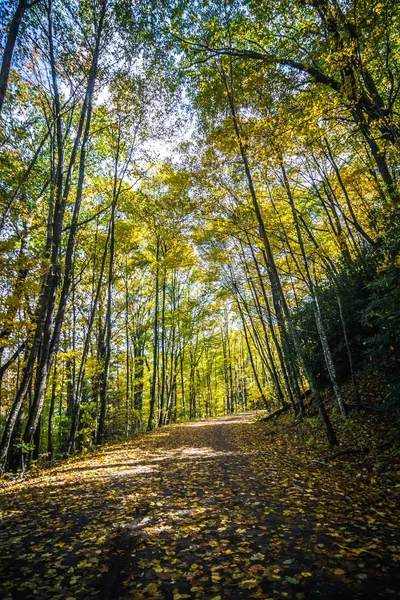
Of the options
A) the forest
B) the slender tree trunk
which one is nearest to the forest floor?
the forest

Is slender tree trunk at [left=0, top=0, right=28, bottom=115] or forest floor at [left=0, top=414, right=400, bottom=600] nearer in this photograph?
forest floor at [left=0, top=414, right=400, bottom=600]

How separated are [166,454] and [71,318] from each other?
10.7 m

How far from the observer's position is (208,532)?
3.55m

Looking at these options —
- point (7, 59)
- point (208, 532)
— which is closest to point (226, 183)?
point (7, 59)

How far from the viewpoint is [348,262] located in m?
10.1

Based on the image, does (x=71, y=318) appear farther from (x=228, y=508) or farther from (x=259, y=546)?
(x=259, y=546)

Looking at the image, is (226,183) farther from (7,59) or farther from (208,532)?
(208,532)

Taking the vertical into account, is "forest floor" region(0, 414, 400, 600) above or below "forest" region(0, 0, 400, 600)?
below

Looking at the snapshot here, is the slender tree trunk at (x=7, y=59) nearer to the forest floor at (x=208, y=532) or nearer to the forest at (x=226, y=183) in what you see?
the forest at (x=226, y=183)

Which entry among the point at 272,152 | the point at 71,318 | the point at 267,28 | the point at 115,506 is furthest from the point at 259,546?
the point at 71,318

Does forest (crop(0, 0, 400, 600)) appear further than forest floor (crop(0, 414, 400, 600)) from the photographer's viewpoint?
Yes

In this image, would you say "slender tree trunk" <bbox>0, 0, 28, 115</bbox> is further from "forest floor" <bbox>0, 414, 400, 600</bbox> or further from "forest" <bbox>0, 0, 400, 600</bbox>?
"forest floor" <bbox>0, 414, 400, 600</bbox>

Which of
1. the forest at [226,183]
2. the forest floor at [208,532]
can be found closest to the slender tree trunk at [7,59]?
the forest at [226,183]

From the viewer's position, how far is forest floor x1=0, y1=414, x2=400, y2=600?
8.46ft
